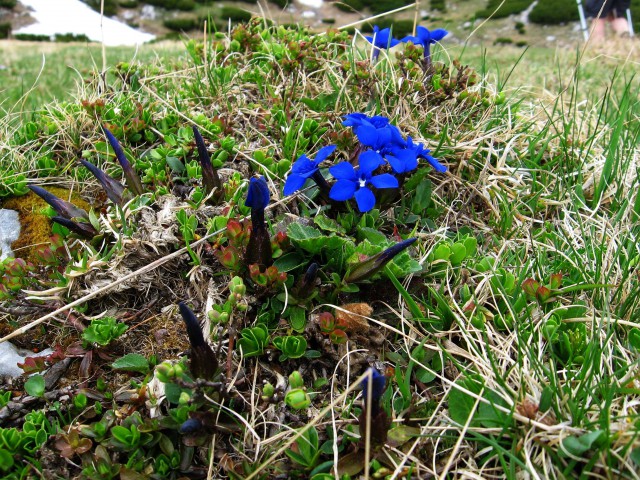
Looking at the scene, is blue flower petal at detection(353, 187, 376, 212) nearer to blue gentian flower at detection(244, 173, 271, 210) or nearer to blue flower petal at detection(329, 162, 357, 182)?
blue flower petal at detection(329, 162, 357, 182)

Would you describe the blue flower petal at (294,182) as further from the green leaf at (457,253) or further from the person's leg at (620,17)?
the person's leg at (620,17)

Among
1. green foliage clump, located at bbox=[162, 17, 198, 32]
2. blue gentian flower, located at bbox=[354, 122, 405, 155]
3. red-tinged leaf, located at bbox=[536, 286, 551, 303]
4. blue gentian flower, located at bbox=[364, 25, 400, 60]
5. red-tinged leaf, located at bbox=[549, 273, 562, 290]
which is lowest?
red-tinged leaf, located at bbox=[536, 286, 551, 303]

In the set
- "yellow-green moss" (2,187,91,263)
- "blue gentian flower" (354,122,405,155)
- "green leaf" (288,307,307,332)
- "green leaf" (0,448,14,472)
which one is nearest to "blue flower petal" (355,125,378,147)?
"blue gentian flower" (354,122,405,155)

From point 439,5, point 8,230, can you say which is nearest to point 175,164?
point 8,230

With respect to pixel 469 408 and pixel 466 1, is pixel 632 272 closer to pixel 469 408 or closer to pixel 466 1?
pixel 469 408

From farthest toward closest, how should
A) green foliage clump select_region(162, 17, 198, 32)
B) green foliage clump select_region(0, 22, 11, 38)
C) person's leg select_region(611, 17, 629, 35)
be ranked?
1. green foliage clump select_region(162, 17, 198, 32)
2. green foliage clump select_region(0, 22, 11, 38)
3. person's leg select_region(611, 17, 629, 35)

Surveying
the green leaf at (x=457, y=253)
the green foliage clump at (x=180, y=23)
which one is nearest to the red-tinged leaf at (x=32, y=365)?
the green leaf at (x=457, y=253)
